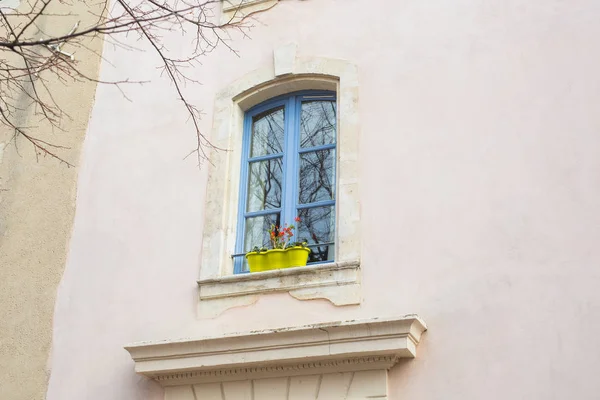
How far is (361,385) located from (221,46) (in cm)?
340

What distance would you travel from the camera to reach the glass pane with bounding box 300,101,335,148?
24.7 feet

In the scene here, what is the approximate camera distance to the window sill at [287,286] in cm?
661

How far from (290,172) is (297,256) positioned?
0.88m

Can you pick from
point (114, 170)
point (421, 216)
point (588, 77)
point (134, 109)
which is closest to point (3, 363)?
point (114, 170)

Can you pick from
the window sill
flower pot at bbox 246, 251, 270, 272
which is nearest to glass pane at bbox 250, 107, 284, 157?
flower pot at bbox 246, 251, 270, 272

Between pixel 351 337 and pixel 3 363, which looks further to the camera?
pixel 3 363

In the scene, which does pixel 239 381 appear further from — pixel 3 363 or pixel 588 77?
pixel 588 77

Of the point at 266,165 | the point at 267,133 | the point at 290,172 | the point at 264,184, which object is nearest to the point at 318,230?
the point at 290,172

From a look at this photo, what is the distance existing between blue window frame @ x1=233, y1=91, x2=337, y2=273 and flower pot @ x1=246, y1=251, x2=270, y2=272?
0.25m

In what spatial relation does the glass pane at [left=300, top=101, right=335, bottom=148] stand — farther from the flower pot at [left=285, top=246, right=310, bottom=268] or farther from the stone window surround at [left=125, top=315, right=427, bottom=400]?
the stone window surround at [left=125, top=315, right=427, bottom=400]

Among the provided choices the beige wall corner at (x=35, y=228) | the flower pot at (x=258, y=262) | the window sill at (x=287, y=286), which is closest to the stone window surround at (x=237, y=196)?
the window sill at (x=287, y=286)

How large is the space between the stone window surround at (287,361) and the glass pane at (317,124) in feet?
6.11

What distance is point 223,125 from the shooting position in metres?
7.73

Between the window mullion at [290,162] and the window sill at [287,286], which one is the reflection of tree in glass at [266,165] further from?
the window sill at [287,286]
